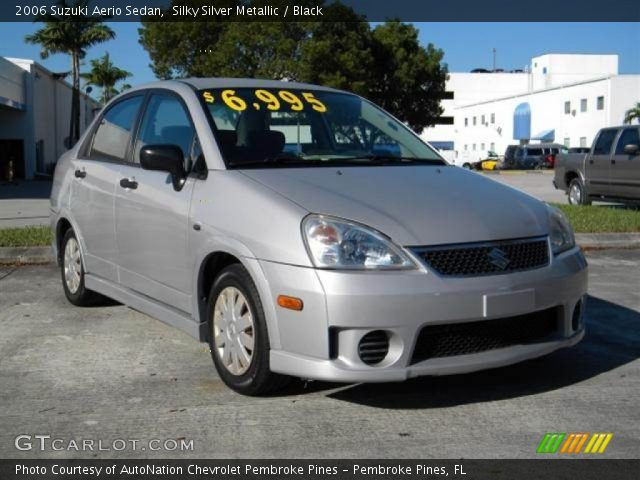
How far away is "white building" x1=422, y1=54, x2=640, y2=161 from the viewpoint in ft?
171

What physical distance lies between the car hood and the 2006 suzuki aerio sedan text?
0.01 m

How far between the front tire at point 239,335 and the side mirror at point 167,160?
2.39 ft

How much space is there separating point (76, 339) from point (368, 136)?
7.91ft

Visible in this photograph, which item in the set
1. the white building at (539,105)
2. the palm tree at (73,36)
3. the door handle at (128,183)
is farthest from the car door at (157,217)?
the white building at (539,105)

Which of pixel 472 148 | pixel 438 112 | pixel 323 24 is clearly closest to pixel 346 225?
pixel 323 24

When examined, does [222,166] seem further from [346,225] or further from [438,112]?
[438,112]

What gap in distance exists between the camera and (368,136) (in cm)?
506

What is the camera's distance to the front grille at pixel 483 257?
3631 mm

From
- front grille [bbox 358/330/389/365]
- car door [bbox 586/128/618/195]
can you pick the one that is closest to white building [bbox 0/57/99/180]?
car door [bbox 586/128/618/195]

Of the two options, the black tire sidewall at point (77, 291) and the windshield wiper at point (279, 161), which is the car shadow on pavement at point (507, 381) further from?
the black tire sidewall at point (77, 291)

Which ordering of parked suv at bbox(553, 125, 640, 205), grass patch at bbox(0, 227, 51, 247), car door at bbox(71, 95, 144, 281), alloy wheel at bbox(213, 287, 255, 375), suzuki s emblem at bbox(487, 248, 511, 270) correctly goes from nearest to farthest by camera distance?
suzuki s emblem at bbox(487, 248, 511, 270) < alloy wheel at bbox(213, 287, 255, 375) < car door at bbox(71, 95, 144, 281) < grass patch at bbox(0, 227, 51, 247) < parked suv at bbox(553, 125, 640, 205)

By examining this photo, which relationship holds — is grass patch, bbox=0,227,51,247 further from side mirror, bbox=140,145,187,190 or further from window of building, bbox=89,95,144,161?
side mirror, bbox=140,145,187,190

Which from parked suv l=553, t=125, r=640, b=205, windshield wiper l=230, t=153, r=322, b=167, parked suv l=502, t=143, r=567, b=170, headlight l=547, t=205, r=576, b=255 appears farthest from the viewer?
parked suv l=502, t=143, r=567, b=170

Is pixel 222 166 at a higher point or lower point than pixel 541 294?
higher
